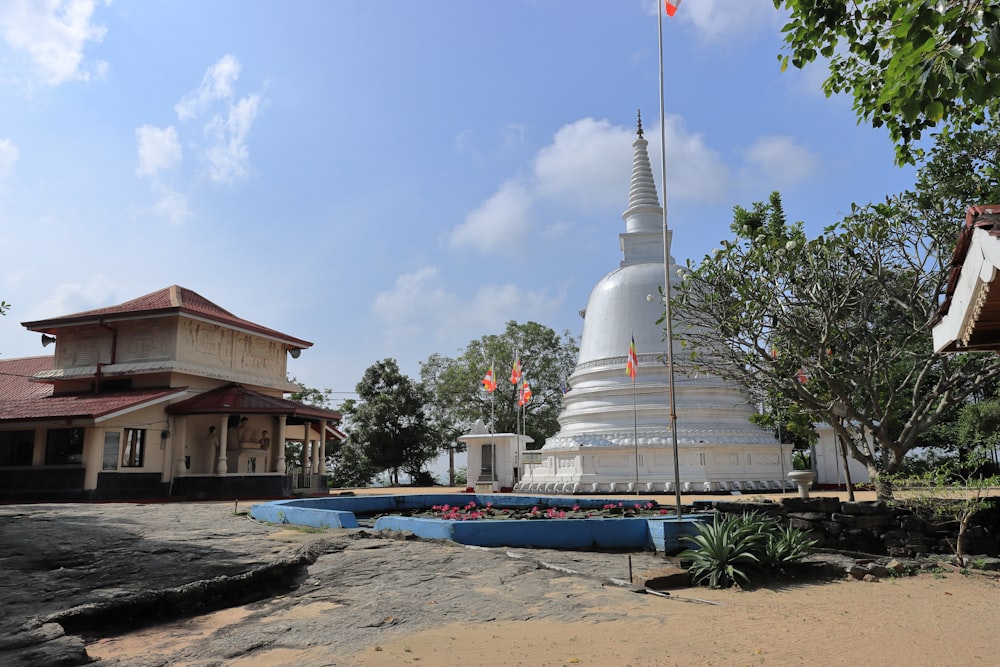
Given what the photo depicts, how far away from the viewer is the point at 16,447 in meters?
25.5

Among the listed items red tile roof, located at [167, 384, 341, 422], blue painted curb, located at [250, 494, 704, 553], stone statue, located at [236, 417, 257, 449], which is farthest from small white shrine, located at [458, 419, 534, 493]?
blue painted curb, located at [250, 494, 704, 553]

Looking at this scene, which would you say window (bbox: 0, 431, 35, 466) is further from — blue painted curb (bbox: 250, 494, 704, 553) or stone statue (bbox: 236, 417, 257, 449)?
blue painted curb (bbox: 250, 494, 704, 553)

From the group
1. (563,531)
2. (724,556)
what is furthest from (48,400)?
(724,556)

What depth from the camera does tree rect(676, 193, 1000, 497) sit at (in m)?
15.3

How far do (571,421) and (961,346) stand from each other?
23484mm

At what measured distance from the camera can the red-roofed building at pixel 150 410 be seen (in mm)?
24094

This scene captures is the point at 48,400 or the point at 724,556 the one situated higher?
the point at 48,400

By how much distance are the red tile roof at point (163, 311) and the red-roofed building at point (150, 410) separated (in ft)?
0.20

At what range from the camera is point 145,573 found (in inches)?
324

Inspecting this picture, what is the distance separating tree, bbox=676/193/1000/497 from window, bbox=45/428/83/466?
20770 mm

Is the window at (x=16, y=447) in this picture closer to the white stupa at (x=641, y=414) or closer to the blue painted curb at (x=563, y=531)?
the white stupa at (x=641, y=414)

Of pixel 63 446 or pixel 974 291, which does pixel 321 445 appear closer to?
pixel 63 446

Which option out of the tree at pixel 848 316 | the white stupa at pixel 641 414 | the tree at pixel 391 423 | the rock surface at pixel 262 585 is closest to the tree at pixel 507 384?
the tree at pixel 391 423

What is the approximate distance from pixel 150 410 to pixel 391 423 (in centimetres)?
1758
